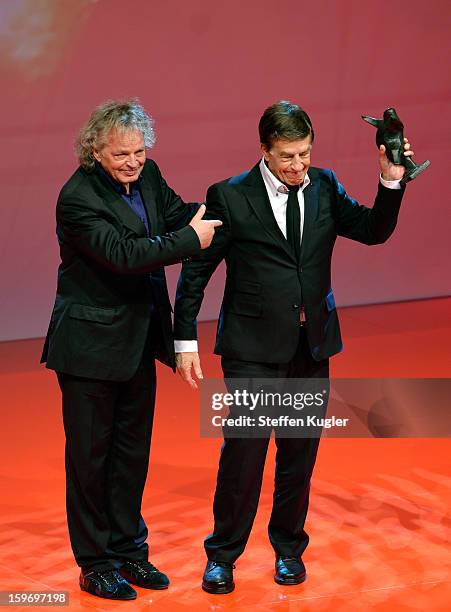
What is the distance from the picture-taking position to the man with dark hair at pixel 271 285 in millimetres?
3588

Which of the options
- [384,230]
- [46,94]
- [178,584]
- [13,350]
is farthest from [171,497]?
[46,94]

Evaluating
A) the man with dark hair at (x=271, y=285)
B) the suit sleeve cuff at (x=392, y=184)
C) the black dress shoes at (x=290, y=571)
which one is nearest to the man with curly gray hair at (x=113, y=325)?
the man with dark hair at (x=271, y=285)

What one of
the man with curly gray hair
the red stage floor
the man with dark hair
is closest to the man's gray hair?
the man with curly gray hair

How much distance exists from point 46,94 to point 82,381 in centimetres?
366

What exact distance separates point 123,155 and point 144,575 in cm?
136

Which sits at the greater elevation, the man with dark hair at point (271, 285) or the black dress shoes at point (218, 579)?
the man with dark hair at point (271, 285)

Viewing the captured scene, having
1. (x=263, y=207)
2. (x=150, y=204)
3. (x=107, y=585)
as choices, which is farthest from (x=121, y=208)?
(x=107, y=585)

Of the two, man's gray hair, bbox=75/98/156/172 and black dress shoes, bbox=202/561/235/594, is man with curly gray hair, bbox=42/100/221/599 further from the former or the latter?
black dress shoes, bbox=202/561/235/594

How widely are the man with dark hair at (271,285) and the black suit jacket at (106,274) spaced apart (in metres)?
0.17

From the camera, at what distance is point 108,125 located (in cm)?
340

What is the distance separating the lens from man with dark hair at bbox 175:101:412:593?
359 centimetres

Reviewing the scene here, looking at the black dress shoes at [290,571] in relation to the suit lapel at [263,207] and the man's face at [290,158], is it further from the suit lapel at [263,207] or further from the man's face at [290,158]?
the man's face at [290,158]

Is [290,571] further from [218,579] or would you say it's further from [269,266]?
[269,266]

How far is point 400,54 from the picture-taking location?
772 cm
